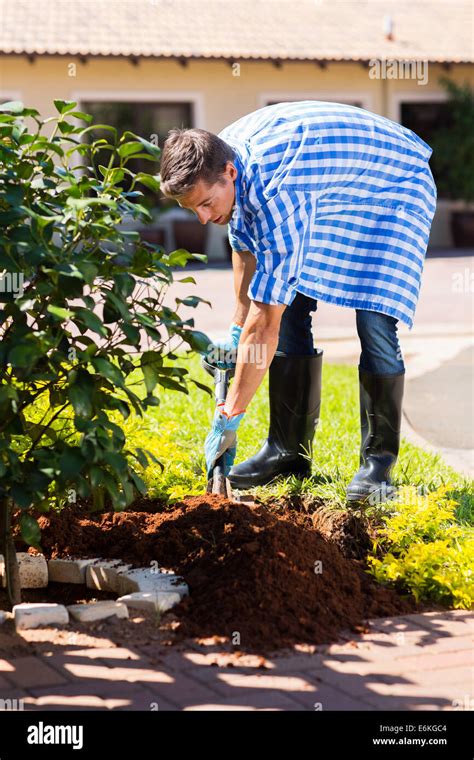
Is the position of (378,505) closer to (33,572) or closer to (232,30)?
(33,572)

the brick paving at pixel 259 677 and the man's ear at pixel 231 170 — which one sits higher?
the man's ear at pixel 231 170

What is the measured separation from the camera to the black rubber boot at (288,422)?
4.35 m

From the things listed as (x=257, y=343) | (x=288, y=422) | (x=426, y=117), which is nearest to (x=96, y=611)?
(x=257, y=343)

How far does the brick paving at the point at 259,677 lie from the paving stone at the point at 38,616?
14 cm

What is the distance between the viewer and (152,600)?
10.2 ft

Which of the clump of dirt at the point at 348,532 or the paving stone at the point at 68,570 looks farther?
the clump of dirt at the point at 348,532

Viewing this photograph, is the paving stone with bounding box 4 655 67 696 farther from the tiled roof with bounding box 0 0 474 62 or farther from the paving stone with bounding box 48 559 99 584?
the tiled roof with bounding box 0 0 474 62

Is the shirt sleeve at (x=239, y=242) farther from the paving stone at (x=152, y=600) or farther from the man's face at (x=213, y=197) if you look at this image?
the paving stone at (x=152, y=600)

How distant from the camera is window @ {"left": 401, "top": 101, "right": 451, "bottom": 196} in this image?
19.5m

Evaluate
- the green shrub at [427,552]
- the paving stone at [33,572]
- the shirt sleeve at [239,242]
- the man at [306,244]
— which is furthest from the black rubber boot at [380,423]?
the paving stone at [33,572]

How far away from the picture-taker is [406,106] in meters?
19.7

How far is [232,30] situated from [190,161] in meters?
16.6
